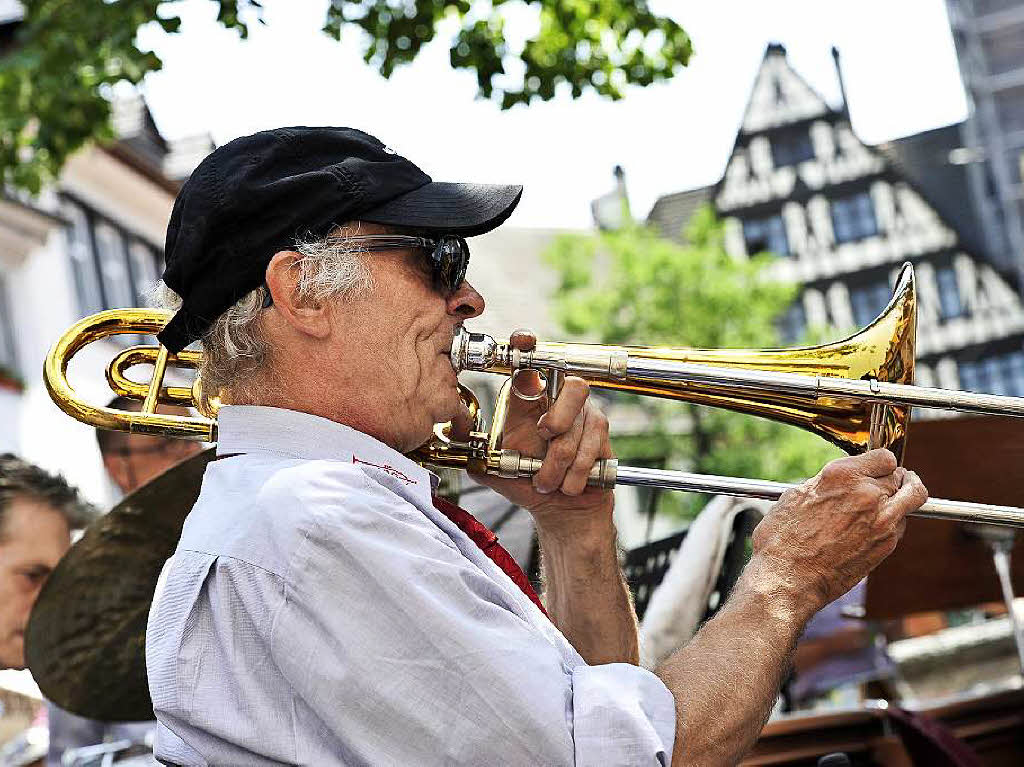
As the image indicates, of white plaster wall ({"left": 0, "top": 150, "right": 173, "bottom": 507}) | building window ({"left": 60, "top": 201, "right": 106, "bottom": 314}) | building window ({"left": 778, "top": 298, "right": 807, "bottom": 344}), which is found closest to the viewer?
white plaster wall ({"left": 0, "top": 150, "right": 173, "bottom": 507})

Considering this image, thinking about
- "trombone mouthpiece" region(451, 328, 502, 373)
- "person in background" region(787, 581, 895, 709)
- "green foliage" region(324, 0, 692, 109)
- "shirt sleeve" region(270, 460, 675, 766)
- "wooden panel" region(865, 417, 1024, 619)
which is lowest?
"person in background" region(787, 581, 895, 709)

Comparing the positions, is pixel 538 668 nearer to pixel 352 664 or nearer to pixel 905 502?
pixel 352 664

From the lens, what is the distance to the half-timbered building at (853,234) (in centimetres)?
3575

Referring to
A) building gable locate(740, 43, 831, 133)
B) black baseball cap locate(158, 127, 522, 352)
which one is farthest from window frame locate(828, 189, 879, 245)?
A: black baseball cap locate(158, 127, 522, 352)

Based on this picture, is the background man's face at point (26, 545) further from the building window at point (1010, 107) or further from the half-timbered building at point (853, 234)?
the building window at point (1010, 107)

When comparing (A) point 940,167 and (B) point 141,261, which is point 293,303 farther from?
(A) point 940,167

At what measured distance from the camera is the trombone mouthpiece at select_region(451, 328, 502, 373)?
2240 millimetres

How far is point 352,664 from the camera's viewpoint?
1.63m

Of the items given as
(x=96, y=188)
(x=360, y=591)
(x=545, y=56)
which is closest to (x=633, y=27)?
(x=545, y=56)

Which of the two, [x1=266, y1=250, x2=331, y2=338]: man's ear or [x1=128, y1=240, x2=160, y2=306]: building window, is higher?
[x1=128, y1=240, x2=160, y2=306]: building window

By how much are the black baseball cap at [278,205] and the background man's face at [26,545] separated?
1.94 meters

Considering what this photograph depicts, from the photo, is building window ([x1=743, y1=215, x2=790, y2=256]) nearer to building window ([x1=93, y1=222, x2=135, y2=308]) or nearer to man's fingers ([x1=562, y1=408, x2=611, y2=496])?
building window ([x1=93, y1=222, x2=135, y2=308])

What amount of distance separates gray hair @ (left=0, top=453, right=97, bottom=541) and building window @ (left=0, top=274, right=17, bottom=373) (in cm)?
1418

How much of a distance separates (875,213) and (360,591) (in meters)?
36.2
